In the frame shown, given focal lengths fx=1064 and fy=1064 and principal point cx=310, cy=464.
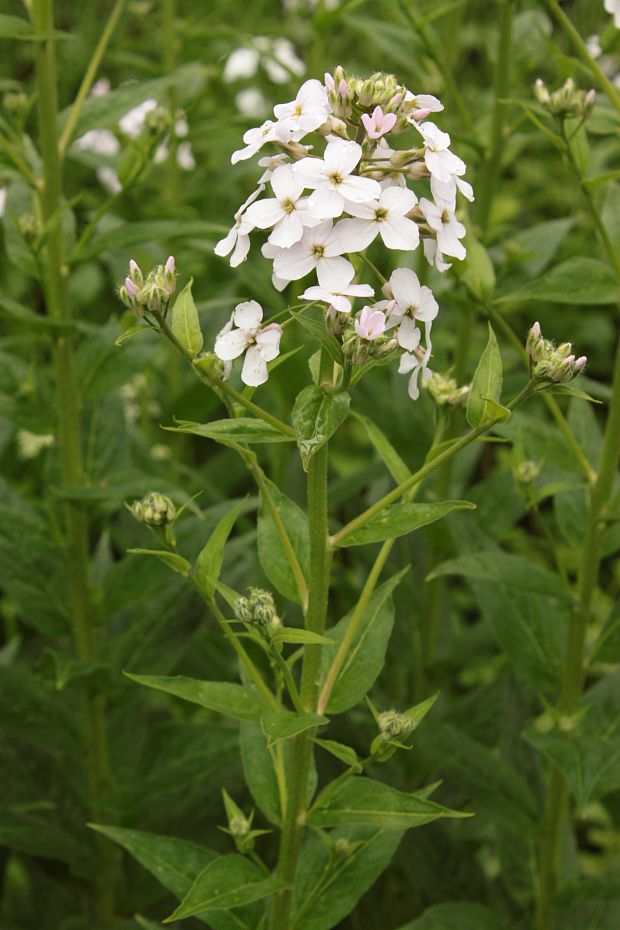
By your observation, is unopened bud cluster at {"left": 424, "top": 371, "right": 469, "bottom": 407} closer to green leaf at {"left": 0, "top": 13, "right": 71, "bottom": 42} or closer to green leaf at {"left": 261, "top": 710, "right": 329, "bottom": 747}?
green leaf at {"left": 261, "top": 710, "right": 329, "bottom": 747}

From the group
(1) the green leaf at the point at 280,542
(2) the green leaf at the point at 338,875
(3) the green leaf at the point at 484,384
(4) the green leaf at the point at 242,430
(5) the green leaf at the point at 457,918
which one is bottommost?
(5) the green leaf at the point at 457,918

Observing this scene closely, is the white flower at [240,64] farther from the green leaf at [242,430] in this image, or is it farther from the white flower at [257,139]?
the green leaf at [242,430]

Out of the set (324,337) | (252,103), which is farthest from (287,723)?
(252,103)

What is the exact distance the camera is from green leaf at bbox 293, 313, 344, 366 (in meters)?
1.30

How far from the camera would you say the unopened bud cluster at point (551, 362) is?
1374 mm

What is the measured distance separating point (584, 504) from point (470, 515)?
401 millimetres

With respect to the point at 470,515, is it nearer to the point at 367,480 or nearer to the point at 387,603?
the point at 367,480

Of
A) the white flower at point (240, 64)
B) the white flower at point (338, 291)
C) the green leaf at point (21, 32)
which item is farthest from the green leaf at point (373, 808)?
the white flower at point (240, 64)

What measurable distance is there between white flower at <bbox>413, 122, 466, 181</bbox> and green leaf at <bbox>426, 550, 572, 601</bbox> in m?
0.87

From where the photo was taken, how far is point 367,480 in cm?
281

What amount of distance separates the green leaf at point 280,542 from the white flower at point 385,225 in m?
0.45

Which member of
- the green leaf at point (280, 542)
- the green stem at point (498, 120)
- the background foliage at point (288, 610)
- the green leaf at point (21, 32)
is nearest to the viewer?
the green leaf at point (280, 542)

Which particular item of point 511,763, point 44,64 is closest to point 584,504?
point 511,763

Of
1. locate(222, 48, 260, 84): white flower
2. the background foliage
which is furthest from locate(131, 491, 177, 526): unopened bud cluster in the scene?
locate(222, 48, 260, 84): white flower
